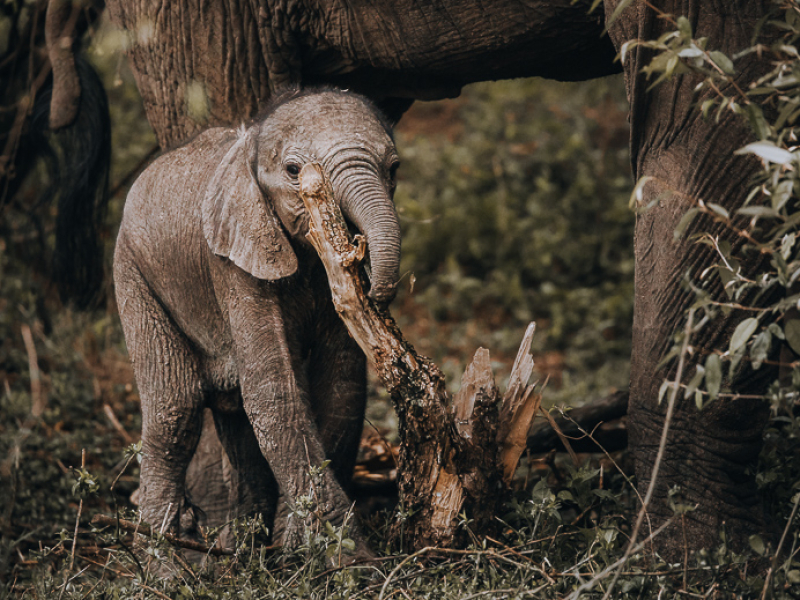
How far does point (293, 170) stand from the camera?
299 cm

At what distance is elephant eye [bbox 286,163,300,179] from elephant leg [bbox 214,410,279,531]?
0.90 metres

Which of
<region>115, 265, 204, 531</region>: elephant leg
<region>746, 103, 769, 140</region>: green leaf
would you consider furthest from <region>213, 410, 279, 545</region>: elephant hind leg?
<region>746, 103, 769, 140</region>: green leaf

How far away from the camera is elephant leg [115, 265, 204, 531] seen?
3.28 m

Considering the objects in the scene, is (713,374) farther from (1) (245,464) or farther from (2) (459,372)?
(2) (459,372)

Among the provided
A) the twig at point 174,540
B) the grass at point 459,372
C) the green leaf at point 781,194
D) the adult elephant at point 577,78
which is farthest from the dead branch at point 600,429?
the green leaf at point 781,194

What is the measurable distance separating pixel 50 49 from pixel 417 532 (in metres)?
2.39

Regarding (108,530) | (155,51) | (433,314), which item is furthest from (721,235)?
(433,314)

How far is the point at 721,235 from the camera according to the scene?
9.34 ft

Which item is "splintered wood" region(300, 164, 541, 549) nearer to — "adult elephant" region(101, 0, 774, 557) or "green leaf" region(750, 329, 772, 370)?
"adult elephant" region(101, 0, 774, 557)

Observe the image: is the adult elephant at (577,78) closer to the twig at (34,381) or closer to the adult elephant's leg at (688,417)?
the adult elephant's leg at (688,417)

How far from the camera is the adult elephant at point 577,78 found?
2.89 meters

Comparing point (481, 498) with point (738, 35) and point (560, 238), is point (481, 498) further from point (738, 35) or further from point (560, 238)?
point (560, 238)

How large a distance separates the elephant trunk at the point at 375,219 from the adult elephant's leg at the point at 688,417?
786 millimetres

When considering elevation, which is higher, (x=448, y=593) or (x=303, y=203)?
(x=303, y=203)
